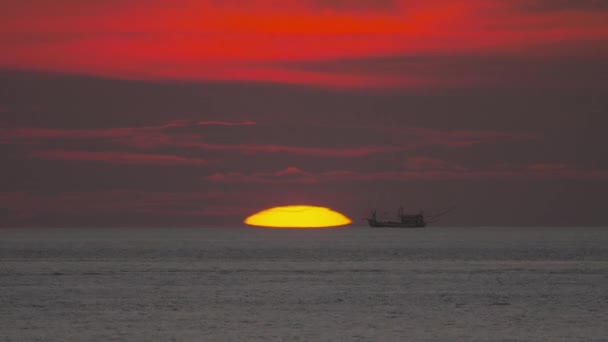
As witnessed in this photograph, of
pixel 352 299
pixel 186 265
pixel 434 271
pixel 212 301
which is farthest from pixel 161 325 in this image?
pixel 186 265

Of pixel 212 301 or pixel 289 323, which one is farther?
pixel 212 301

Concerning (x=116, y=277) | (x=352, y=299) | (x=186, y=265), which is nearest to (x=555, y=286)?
(x=352, y=299)

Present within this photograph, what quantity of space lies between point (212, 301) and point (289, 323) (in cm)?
1425

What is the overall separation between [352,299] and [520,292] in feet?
49.0

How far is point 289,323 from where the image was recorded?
54656 millimetres

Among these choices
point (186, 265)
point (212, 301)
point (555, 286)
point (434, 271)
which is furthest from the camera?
point (186, 265)

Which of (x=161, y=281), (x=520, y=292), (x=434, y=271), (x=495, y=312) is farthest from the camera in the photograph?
(x=434, y=271)

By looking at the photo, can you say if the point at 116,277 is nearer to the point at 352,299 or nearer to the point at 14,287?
the point at 14,287

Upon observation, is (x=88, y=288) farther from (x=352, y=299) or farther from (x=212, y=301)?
(x=352, y=299)

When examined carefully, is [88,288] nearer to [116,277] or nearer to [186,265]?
[116,277]

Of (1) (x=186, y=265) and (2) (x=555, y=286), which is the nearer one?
(2) (x=555, y=286)

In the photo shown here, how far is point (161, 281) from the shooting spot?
293 ft

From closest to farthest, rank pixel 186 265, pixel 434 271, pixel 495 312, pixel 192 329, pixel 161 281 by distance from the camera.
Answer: pixel 192 329 → pixel 495 312 → pixel 161 281 → pixel 434 271 → pixel 186 265

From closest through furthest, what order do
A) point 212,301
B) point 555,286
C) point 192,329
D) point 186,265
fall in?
point 192,329 < point 212,301 < point 555,286 < point 186,265
